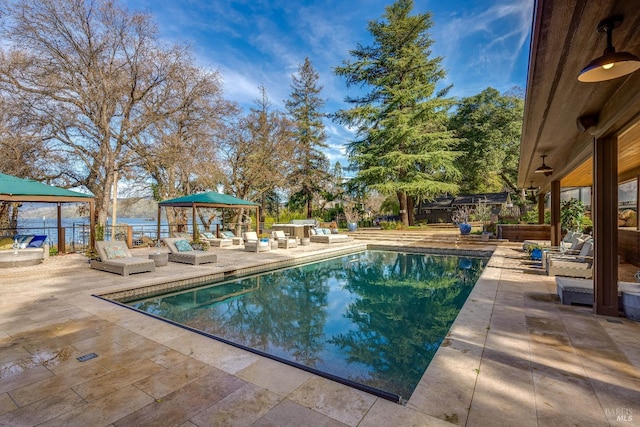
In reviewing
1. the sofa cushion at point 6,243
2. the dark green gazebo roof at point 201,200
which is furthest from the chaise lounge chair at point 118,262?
the sofa cushion at point 6,243

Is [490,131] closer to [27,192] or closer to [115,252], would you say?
[115,252]

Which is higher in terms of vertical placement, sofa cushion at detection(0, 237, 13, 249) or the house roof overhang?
the house roof overhang

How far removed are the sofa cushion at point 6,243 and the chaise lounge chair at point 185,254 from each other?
16.8 ft

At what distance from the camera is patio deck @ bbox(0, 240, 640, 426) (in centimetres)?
214

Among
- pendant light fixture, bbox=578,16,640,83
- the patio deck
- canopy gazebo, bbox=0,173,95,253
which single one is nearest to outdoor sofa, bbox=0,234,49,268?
canopy gazebo, bbox=0,173,95,253

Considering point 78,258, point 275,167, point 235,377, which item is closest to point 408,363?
point 235,377

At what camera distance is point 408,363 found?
3.85 metres

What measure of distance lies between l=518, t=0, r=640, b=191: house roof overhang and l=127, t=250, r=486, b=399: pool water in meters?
3.22

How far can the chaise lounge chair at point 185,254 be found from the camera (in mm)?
8586

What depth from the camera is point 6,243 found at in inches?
385

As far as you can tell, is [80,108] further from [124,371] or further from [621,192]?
[621,192]

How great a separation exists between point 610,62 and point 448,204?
89.8 feet

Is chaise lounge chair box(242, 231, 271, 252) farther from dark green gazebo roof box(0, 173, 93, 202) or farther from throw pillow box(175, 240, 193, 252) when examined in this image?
dark green gazebo roof box(0, 173, 93, 202)

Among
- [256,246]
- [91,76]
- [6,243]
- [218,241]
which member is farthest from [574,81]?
[91,76]
